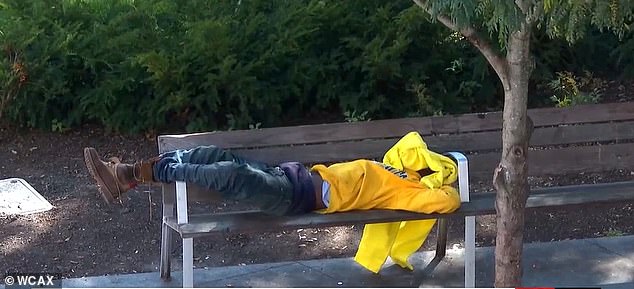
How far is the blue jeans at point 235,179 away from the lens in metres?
4.66

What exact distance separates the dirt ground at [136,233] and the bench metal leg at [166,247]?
22cm

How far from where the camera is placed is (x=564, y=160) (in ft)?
18.0

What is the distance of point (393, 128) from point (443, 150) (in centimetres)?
30

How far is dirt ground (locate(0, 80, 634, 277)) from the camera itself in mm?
5344

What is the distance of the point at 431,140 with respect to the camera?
17.7ft

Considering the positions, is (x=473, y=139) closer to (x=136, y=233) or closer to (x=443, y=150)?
(x=443, y=150)

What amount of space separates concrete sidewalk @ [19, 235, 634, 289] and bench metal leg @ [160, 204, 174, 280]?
2.0 inches

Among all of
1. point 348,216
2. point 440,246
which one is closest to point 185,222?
point 348,216

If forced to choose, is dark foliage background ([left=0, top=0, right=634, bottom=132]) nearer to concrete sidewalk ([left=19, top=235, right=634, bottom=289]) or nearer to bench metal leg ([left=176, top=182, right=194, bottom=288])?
concrete sidewalk ([left=19, top=235, right=634, bottom=289])

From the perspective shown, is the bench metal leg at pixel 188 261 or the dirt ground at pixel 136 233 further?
the dirt ground at pixel 136 233

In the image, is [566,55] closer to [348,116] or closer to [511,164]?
[348,116]

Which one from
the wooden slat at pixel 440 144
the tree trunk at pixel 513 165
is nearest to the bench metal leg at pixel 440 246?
the wooden slat at pixel 440 144

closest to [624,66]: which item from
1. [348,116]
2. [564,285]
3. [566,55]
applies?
[566,55]

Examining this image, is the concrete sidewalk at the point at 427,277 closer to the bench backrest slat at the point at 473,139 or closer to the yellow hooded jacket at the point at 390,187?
the yellow hooded jacket at the point at 390,187
